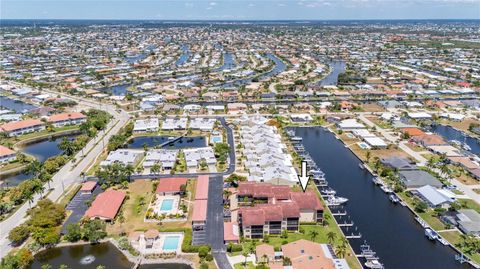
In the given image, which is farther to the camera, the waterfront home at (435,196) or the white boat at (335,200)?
the white boat at (335,200)

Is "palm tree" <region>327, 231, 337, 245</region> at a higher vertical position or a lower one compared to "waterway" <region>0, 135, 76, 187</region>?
lower

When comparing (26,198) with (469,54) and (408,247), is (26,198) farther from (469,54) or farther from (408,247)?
(469,54)

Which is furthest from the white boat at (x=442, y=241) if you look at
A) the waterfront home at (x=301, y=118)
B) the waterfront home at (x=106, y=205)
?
the waterfront home at (x=301, y=118)

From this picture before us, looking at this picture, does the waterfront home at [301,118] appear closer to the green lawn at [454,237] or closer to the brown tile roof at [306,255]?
the green lawn at [454,237]

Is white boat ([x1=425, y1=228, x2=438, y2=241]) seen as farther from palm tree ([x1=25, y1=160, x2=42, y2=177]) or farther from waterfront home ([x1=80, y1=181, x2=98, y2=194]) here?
palm tree ([x1=25, y1=160, x2=42, y2=177])

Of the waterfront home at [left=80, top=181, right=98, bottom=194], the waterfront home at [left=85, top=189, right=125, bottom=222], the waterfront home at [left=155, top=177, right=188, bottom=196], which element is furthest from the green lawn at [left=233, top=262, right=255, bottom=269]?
the waterfront home at [left=80, top=181, right=98, bottom=194]

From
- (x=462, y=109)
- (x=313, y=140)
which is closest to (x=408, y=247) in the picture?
(x=313, y=140)

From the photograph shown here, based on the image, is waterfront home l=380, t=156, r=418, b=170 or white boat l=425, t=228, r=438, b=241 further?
waterfront home l=380, t=156, r=418, b=170
